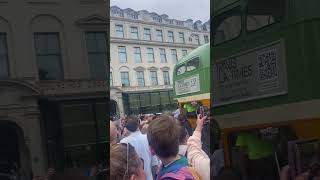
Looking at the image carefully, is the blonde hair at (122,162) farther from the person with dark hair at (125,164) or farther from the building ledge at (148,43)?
the building ledge at (148,43)

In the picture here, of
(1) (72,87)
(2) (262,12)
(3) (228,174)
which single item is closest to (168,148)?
(3) (228,174)

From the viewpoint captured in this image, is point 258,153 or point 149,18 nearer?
point 149,18

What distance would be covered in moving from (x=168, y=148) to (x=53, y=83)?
11.5 inches

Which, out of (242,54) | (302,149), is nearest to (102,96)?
(242,54)

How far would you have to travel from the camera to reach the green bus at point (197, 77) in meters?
1.27

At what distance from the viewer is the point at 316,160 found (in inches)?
52.4

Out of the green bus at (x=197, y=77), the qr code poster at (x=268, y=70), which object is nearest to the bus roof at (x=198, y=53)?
the green bus at (x=197, y=77)

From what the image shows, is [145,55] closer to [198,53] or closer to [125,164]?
[198,53]

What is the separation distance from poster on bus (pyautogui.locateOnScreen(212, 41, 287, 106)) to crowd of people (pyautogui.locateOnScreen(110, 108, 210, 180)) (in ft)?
0.27

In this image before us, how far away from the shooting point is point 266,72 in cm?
127

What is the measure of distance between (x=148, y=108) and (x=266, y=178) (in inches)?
12.9

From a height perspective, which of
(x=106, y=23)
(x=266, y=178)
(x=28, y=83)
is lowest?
(x=266, y=178)

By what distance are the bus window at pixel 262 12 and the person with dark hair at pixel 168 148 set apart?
28 cm

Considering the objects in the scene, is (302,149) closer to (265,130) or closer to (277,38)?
(265,130)
